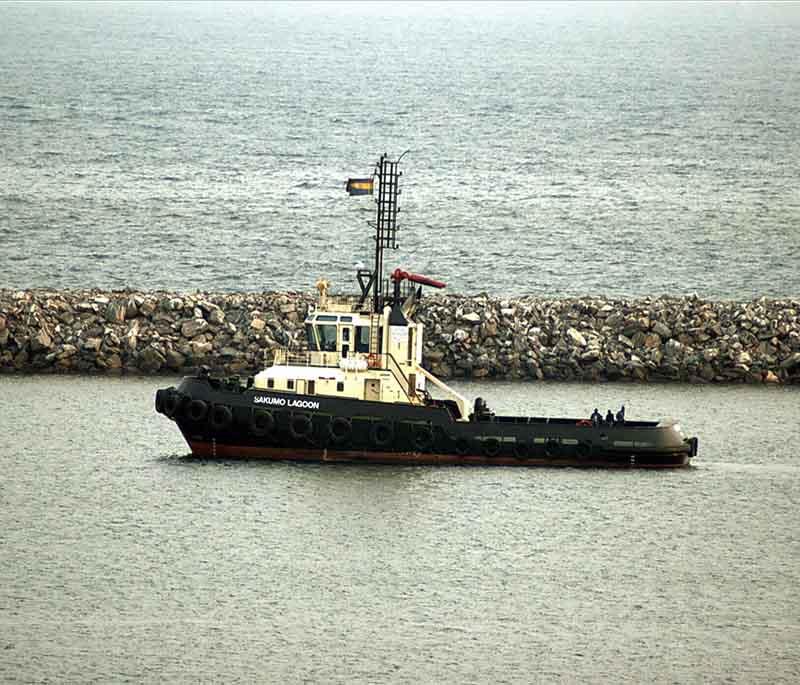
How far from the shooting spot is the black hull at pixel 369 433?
3422 centimetres

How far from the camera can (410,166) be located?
88062 millimetres

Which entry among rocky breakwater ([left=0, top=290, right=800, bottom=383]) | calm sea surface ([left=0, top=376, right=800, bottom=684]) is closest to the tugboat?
calm sea surface ([left=0, top=376, right=800, bottom=684])

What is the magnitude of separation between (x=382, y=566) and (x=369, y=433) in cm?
515

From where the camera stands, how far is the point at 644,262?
65.9m

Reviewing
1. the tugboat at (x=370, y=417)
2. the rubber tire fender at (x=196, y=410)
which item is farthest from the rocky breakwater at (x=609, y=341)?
the rubber tire fender at (x=196, y=410)

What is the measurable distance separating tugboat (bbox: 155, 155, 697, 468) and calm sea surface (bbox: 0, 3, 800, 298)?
42.2 feet

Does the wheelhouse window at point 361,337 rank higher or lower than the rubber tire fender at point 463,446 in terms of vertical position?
higher

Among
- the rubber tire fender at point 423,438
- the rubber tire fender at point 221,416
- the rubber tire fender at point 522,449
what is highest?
the rubber tire fender at point 221,416

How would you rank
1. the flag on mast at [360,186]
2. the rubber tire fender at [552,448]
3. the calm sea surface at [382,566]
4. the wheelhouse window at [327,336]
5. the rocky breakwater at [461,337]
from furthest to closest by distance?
the rocky breakwater at [461,337] < the rubber tire fender at [552,448] < the wheelhouse window at [327,336] < the flag on mast at [360,186] < the calm sea surface at [382,566]

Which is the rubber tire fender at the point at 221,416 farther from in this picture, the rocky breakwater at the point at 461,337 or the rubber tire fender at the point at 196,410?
the rocky breakwater at the point at 461,337

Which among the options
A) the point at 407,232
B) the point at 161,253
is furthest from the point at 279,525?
the point at 407,232

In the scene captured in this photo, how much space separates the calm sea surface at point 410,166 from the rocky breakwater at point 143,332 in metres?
4.25

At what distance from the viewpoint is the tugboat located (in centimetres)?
3425

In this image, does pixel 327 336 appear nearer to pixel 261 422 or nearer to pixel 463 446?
pixel 261 422
